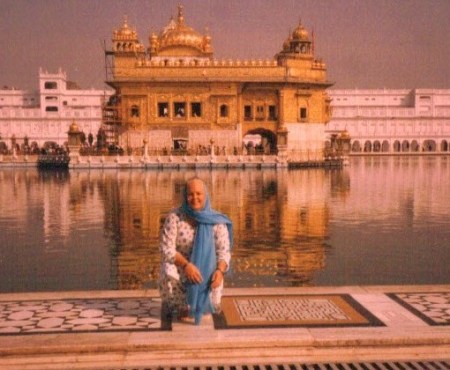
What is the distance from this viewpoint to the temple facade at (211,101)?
5181 centimetres

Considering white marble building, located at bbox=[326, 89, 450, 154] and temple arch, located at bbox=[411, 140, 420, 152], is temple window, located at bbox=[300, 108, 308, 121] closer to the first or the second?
white marble building, located at bbox=[326, 89, 450, 154]

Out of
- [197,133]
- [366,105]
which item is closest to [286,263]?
[197,133]

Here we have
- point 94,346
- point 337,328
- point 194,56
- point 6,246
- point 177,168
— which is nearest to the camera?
point 94,346

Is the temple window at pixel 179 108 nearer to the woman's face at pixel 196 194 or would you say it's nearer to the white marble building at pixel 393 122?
the woman's face at pixel 196 194

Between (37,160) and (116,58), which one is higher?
(116,58)

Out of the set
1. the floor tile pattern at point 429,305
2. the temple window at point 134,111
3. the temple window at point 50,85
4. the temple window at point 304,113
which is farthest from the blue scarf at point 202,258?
the temple window at point 50,85

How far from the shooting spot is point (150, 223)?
15.8m

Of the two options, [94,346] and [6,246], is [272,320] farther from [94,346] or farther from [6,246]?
[6,246]

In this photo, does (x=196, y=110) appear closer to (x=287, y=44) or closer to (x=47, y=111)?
(x=287, y=44)

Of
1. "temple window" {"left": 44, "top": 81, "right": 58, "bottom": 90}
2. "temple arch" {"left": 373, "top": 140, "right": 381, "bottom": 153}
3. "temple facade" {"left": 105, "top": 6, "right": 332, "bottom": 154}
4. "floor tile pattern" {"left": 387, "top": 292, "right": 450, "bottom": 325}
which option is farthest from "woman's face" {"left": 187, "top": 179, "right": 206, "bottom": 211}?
"temple arch" {"left": 373, "top": 140, "right": 381, "bottom": 153}

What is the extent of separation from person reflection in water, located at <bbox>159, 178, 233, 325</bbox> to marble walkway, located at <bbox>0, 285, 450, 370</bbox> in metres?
0.23

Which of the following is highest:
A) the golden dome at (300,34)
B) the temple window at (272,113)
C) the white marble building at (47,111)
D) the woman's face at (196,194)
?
the golden dome at (300,34)

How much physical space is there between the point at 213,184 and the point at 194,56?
30.4 metres

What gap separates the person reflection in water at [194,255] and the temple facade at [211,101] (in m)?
44.5
